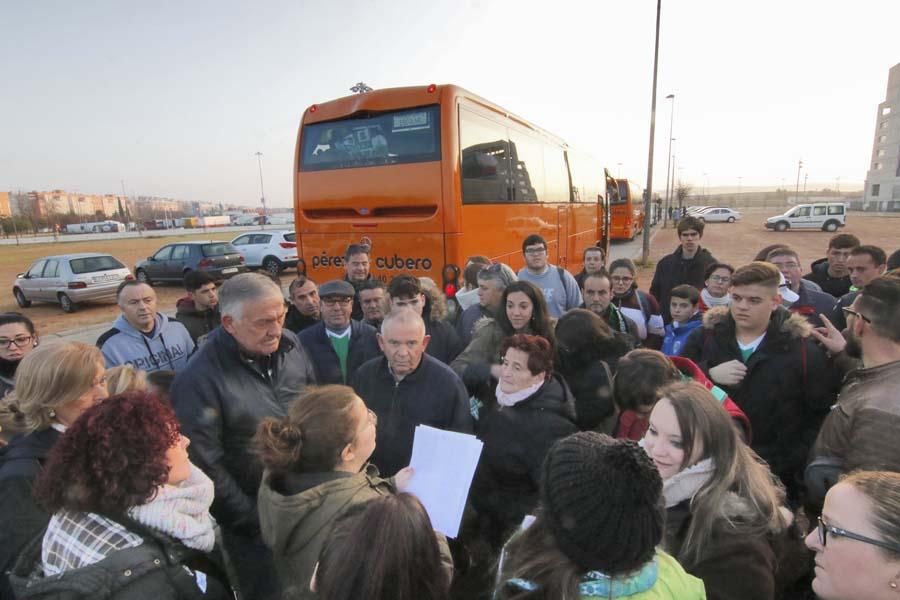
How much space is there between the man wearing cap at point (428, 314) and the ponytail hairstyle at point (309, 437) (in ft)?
6.54

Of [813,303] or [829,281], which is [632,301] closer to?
[813,303]

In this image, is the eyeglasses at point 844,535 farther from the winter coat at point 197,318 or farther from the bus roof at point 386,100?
the bus roof at point 386,100

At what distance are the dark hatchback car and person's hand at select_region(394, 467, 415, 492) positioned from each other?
16199 millimetres

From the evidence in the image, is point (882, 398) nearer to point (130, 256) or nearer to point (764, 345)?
point (764, 345)

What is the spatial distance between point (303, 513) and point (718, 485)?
1.48 metres

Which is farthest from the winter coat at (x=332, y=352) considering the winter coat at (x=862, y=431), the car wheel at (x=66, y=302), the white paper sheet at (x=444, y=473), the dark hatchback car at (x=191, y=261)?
the dark hatchback car at (x=191, y=261)

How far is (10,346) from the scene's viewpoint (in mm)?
3080

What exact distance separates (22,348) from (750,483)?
4.28 meters

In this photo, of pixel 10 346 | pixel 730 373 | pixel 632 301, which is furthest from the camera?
pixel 632 301

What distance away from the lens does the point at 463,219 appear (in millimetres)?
6105

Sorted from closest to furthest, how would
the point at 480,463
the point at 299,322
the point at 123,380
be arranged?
the point at 123,380
the point at 480,463
the point at 299,322

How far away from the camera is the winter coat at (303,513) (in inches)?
64.4

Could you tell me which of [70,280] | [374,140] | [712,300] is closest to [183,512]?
[712,300]

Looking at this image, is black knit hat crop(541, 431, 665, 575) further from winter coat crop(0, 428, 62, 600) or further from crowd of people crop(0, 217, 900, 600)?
winter coat crop(0, 428, 62, 600)
